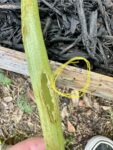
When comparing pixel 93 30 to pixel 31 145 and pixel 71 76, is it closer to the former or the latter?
pixel 71 76

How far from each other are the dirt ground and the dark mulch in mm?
307

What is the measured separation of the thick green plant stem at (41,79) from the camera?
132 cm

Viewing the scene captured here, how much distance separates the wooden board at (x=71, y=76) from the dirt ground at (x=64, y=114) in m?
0.27

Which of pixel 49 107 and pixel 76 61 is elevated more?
pixel 76 61

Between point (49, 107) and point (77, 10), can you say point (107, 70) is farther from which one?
point (49, 107)

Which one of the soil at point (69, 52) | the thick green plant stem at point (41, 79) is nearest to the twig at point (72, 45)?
the soil at point (69, 52)

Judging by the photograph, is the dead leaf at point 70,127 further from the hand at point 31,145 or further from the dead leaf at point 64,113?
Result: the hand at point 31,145

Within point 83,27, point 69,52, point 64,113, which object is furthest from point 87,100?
point 83,27

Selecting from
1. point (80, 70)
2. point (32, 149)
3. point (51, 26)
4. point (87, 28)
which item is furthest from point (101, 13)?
point (32, 149)

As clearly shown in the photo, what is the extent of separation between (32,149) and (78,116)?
36 centimetres

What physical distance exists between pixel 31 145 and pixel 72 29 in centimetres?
77

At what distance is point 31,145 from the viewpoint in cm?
188

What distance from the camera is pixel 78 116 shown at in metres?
1.92

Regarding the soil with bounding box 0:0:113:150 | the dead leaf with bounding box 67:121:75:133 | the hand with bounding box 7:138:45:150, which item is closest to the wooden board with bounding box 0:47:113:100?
the soil with bounding box 0:0:113:150
